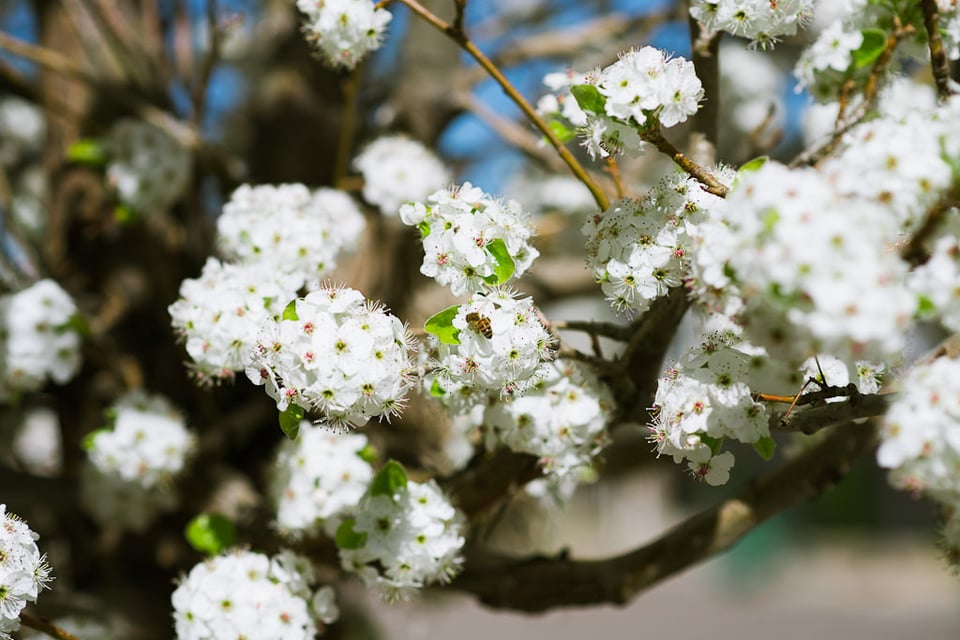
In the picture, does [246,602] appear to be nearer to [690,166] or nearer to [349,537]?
[349,537]

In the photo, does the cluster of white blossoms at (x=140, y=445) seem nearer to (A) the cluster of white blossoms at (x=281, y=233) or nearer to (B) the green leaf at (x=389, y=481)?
(A) the cluster of white blossoms at (x=281, y=233)

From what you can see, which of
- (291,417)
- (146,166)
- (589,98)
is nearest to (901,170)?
(589,98)

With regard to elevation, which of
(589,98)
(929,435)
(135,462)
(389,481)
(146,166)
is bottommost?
(929,435)

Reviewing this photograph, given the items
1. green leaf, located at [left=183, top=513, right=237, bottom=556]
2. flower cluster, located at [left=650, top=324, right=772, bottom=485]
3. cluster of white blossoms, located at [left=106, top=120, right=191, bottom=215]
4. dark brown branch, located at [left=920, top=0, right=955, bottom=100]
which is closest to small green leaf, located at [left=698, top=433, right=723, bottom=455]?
flower cluster, located at [left=650, top=324, right=772, bottom=485]

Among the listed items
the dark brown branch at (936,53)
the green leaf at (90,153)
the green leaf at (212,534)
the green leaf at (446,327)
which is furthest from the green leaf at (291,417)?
the green leaf at (90,153)

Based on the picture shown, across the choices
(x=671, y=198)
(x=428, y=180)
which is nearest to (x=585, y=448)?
(x=671, y=198)
